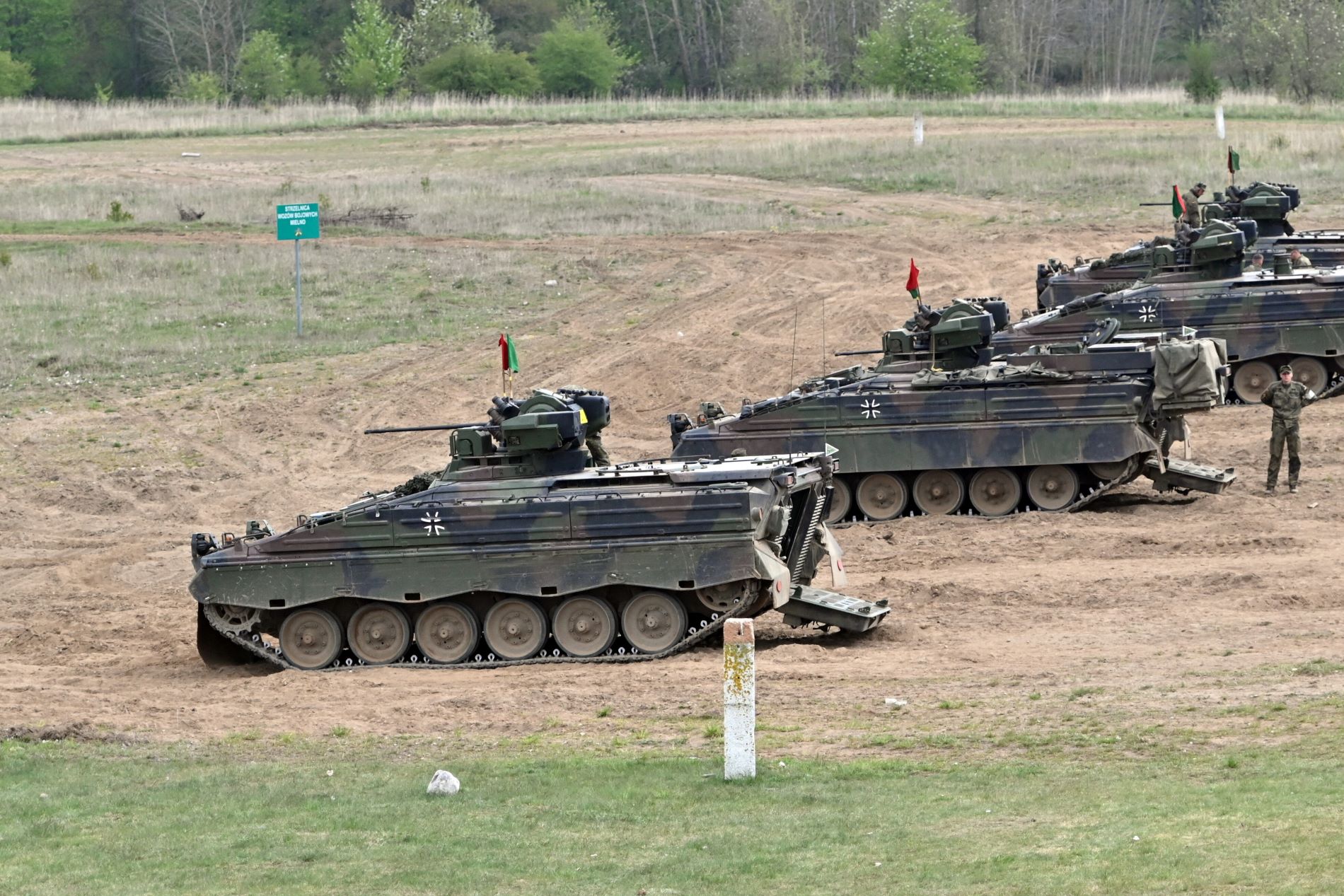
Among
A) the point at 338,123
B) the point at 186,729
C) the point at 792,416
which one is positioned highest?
the point at 338,123

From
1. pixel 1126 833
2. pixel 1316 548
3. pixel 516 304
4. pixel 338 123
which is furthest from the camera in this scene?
pixel 338 123

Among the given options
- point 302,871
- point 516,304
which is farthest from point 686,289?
point 302,871

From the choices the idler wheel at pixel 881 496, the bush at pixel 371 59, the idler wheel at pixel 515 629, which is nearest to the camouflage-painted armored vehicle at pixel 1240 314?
the idler wheel at pixel 881 496

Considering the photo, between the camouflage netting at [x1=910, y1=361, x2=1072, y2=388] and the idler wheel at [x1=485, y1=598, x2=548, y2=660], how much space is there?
7888 mm

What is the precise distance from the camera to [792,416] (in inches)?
998

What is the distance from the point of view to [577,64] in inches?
3132

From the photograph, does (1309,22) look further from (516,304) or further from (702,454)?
(702,454)

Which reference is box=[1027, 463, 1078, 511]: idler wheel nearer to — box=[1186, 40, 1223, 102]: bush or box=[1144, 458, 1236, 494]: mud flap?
box=[1144, 458, 1236, 494]: mud flap

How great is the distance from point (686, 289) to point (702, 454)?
15141 mm

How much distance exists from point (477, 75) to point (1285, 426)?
5512 cm

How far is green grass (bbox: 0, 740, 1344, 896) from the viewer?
409 inches

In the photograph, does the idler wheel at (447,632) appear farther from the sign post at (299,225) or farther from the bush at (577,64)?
the bush at (577,64)

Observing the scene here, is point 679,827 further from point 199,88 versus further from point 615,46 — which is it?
point 615,46

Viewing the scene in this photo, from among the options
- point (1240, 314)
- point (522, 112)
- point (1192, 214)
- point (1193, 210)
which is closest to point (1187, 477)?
point (1240, 314)
